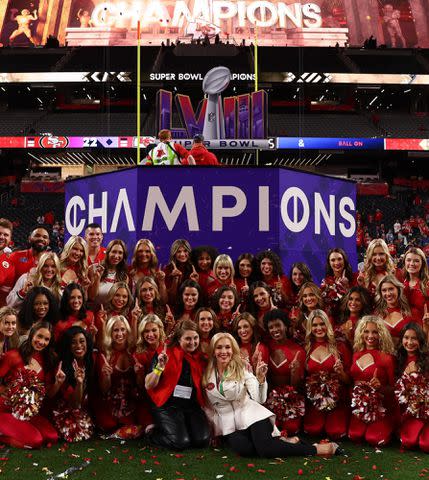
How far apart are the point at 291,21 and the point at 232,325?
105ft

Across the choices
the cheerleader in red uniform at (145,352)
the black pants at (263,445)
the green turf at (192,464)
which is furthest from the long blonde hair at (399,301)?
the cheerleader in red uniform at (145,352)

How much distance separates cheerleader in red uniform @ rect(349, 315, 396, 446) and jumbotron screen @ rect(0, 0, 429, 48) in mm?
30731

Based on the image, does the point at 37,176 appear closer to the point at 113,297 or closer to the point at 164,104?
the point at 164,104

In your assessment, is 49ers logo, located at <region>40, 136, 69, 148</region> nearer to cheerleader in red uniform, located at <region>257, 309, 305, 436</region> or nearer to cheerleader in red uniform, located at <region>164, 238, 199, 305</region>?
cheerleader in red uniform, located at <region>164, 238, 199, 305</region>

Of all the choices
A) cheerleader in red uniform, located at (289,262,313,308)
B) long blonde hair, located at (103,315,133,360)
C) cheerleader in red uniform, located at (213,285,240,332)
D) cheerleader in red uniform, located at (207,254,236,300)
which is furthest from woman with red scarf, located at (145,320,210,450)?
cheerleader in red uniform, located at (289,262,313,308)

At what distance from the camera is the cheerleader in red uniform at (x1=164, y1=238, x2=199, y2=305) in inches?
245

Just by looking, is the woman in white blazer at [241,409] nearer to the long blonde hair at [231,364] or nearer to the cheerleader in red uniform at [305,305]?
the long blonde hair at [231,364]

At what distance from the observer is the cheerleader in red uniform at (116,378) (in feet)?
16.4

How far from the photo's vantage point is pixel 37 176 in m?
30.5

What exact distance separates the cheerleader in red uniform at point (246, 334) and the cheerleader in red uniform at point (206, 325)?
17cm

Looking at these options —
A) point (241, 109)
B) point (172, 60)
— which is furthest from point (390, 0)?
point (241, 109)

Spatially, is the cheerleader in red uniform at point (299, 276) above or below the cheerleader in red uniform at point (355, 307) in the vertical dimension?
above

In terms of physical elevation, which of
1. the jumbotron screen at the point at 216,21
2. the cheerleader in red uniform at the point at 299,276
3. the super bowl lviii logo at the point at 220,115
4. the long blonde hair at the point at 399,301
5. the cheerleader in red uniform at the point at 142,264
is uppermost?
the jumbotron screen at the point at 216,21

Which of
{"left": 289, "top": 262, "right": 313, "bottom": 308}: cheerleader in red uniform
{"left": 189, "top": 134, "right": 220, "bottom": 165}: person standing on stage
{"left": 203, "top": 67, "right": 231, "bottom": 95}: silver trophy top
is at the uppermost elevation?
{"left": 203, "top": 67, "right": 231, "bottom": 95}: silver trophy top
